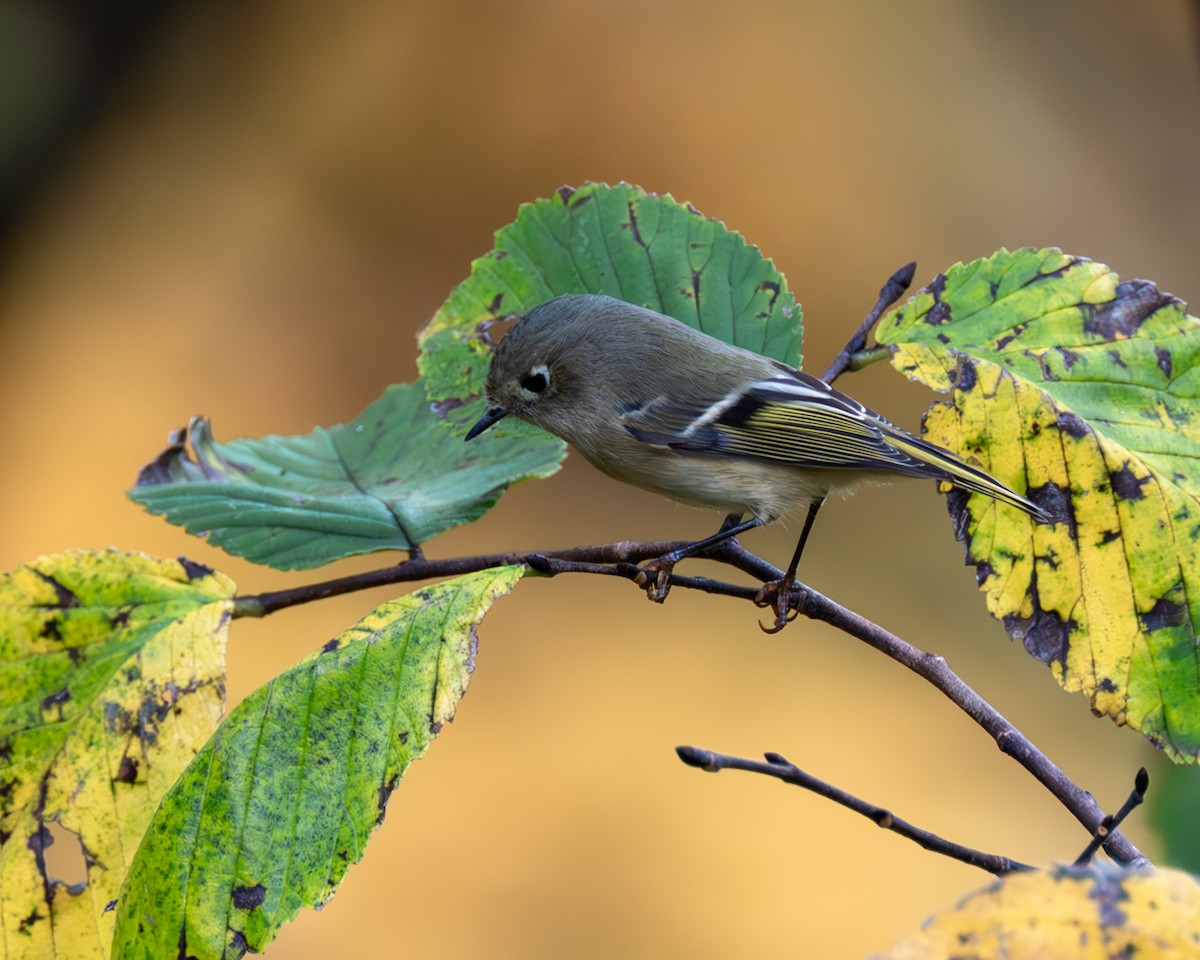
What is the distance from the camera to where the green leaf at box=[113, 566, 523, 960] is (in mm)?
675

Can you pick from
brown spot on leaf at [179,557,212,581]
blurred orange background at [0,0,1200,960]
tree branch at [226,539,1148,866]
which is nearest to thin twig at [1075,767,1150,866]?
tree branch at [226,539,1148,866]

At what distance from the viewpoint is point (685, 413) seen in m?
1.30

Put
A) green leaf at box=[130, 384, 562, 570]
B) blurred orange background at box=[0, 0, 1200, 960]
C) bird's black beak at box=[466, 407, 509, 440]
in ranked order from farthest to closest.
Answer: blurred orange background at box=[0, 0, 1200, 960] < bird's black beak at box=[466, 407, 509, 440] < green leaf at box=[130, 384, 562, 570]

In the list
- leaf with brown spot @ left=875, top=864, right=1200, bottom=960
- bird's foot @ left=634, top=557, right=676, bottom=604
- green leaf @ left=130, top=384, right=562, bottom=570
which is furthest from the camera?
green leaf @ left=130, top=384, right=562, bottom=570

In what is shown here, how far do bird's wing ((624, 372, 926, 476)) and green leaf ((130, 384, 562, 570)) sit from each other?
0.21 meters

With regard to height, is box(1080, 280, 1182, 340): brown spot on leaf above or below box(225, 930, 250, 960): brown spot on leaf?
above

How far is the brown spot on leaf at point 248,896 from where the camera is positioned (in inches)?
26.7

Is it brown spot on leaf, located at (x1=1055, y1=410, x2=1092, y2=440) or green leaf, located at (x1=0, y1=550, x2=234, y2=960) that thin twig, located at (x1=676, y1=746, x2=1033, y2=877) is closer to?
brown spot on leaf, located at (x1=1055, y1=410, x2=1092, y2=440)

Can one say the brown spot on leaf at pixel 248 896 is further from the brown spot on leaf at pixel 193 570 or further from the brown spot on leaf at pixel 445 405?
the brown spot on leaf at pixel 445 405

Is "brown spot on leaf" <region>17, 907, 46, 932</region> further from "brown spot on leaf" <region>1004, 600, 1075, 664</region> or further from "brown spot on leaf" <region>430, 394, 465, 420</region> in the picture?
"brown spot on leaf" <region>1004, 600, 1075, 664</region>

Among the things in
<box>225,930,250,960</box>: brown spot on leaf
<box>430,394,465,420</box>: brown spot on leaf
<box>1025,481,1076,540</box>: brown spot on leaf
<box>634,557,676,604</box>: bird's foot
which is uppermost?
<box>430,394,465,420</box>: brown spot on leaf

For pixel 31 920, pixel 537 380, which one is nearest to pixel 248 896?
pixel 31 920

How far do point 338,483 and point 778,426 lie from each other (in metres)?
0.46

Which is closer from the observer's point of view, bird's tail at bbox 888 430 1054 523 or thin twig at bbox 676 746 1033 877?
thin twig at bbox 676 746 1033 877
